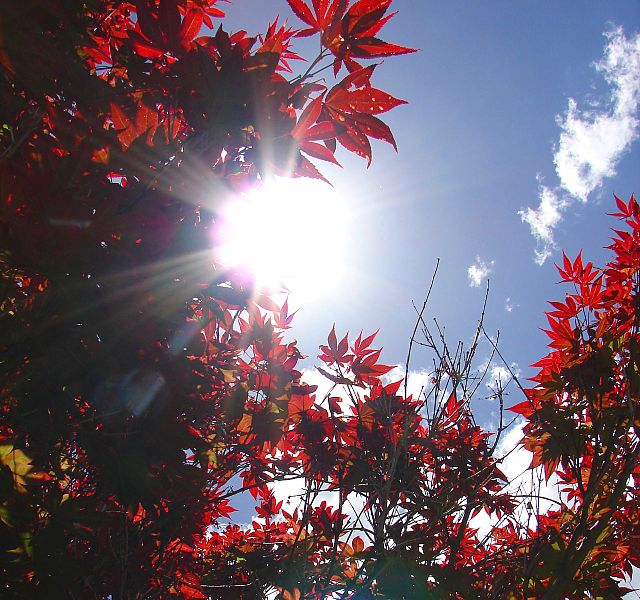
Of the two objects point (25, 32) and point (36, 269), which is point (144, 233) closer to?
point (36, 269)

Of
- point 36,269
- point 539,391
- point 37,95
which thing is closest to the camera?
point 36,269

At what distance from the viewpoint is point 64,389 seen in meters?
1.31

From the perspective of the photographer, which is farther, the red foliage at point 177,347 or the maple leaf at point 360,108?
the maple leaf at point 360,108

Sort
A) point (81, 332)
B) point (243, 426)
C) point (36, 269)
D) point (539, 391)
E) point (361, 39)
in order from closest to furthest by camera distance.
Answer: point (36, 269)
point (81, 332)
point (361, 39)
point (243, 426)
point (539, 391)

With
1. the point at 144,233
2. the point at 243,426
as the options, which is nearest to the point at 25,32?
the point at 144,233

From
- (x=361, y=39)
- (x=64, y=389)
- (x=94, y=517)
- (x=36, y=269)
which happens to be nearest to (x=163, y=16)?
(x=361, y=39)

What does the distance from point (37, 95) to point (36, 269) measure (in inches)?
27.5

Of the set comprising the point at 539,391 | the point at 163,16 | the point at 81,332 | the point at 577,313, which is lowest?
the point at 539,391

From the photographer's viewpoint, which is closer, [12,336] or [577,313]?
[12,336]

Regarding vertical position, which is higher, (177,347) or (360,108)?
(360,108)

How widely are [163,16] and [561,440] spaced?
2.75m

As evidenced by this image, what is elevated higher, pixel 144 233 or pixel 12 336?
pixel 144 233

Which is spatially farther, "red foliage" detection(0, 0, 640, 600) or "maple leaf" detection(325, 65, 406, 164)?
"maple leaf" detection(325, 65, 406, 164)

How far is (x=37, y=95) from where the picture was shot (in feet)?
4.59
